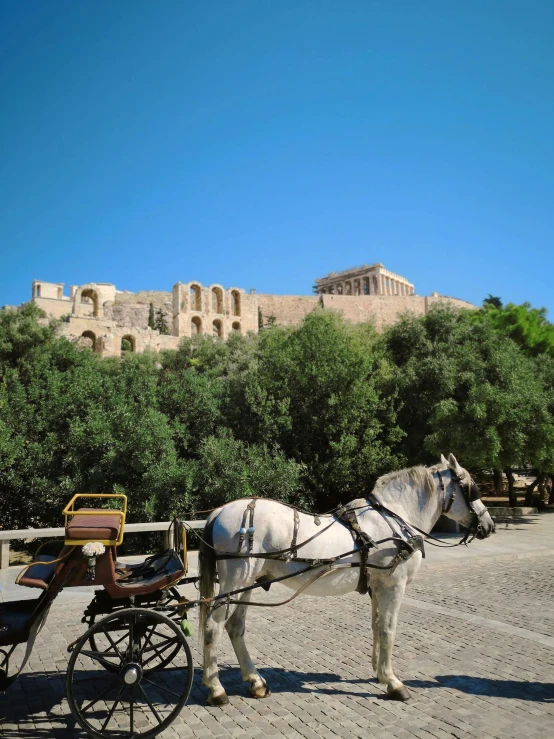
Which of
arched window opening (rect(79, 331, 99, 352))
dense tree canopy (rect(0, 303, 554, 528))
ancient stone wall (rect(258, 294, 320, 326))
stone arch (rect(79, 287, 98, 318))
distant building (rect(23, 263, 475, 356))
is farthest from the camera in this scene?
ancient stone wall (rect(258, 294, 320, 326))

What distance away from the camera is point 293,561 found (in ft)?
16.1

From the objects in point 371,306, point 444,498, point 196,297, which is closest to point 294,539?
point 444,498

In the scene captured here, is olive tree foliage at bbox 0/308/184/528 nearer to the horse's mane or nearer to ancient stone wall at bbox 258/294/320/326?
the horse's mane

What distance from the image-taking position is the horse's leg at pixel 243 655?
4754 mm

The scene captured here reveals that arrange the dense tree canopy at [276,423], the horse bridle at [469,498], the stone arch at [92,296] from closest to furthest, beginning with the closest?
the horse bridle at [469,498]
the dense tree canopy at [276,423]
the stone arch at [92,296]

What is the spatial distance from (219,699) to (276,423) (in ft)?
38.7

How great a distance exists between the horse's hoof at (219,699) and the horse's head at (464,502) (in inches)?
106

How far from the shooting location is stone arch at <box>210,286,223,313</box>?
65544 millimetres

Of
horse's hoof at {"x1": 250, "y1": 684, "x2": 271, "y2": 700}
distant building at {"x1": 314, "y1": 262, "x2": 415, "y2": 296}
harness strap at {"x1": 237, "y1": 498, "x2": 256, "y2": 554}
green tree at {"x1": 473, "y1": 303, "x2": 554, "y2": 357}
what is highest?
distant building at {"x1": 314, "y1": 262, "x2": 415, "y2": 296}

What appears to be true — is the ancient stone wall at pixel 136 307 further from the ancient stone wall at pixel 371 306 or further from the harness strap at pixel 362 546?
the harness strap at pixel 362 546

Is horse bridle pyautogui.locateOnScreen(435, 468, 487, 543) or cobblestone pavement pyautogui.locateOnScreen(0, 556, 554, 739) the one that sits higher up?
horse bridle pyautogui.locateOnScreen(435, 468, 487, 543)

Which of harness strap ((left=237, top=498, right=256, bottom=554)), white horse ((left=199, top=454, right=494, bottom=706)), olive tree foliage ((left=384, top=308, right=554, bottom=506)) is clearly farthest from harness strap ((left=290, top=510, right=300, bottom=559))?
olive tree foliage ((left=384, top=308, right=554, bottom=506))

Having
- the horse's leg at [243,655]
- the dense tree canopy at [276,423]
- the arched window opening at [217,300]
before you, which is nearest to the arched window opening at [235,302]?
the arched window opening at [217,300]

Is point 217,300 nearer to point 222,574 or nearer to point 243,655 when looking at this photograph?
point 222,574
